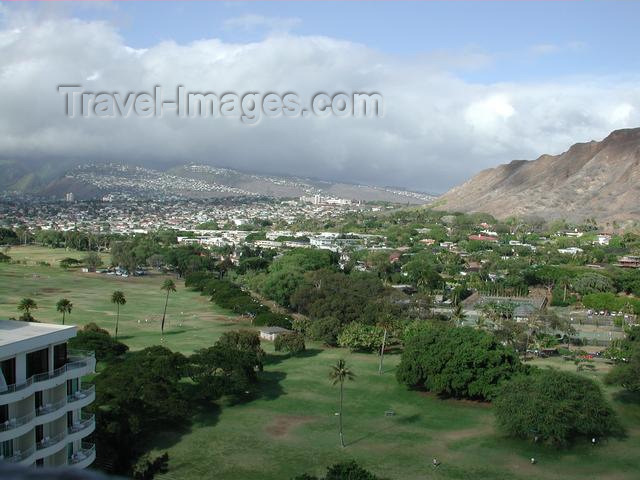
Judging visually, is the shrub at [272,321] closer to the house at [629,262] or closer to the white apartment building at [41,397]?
the white apartment building at [41,397]

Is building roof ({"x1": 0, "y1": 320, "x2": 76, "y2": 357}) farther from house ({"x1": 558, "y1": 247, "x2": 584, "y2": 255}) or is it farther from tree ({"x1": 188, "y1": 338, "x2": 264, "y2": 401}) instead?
house ({"x1": 558, "y1": 247, "x2": 584, "y2": 255})

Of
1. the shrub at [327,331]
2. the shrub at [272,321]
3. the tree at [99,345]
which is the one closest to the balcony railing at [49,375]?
the tree at [99,345]

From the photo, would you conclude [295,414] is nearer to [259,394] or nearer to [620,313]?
[259,394]

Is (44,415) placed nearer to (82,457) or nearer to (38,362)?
(38,362)

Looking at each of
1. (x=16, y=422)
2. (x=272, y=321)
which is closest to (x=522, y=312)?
(x=272, y=321)

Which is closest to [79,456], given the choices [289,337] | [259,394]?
[259,394]

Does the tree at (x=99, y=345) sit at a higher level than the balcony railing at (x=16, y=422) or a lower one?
lower
